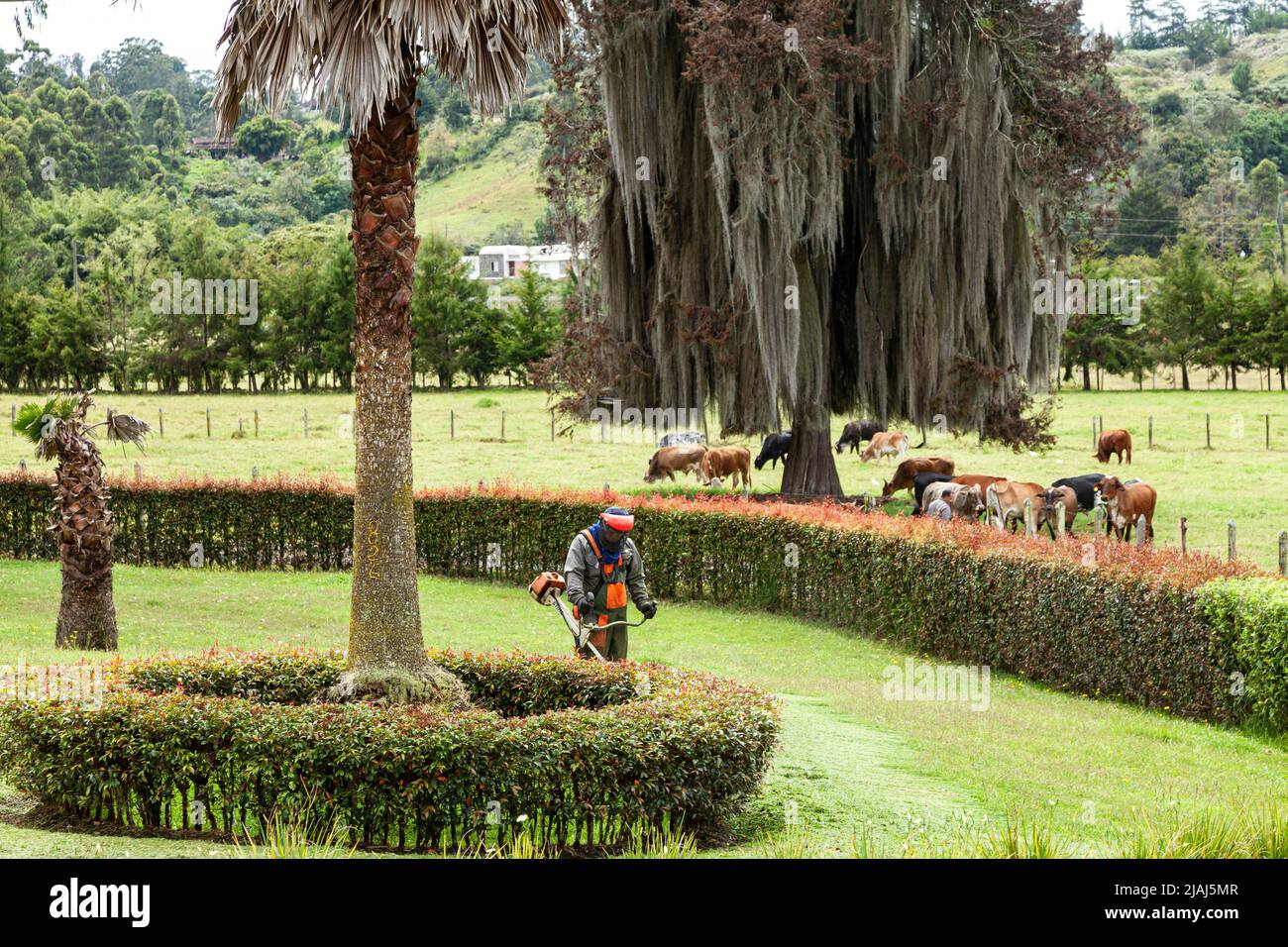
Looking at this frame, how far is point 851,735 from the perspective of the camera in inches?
451

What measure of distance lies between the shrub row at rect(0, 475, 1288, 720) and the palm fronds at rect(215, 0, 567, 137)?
320 inches

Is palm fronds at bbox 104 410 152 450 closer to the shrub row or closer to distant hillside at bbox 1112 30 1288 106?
the shrub row

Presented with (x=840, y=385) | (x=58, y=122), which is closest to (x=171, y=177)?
(x=58, y=122)

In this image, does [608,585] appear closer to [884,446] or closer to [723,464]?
[723,464]

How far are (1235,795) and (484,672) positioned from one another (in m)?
5.44

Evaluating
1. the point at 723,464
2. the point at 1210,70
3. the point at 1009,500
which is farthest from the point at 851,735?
the point at 1210,70

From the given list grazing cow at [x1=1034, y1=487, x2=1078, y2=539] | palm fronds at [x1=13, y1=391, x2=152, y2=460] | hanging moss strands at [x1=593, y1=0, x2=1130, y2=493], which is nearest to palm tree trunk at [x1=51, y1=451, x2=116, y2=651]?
palm fronds at [x1=13, y1=391, x2=152, y2=460]

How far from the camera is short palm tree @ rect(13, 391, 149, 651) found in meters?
15.6

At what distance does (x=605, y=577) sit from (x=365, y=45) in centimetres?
514

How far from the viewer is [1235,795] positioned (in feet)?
31.6

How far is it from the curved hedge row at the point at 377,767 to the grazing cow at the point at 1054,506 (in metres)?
15.1

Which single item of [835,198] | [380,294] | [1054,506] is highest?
[835,198]

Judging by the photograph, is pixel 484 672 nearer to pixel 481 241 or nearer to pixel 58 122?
pixel 58 122
